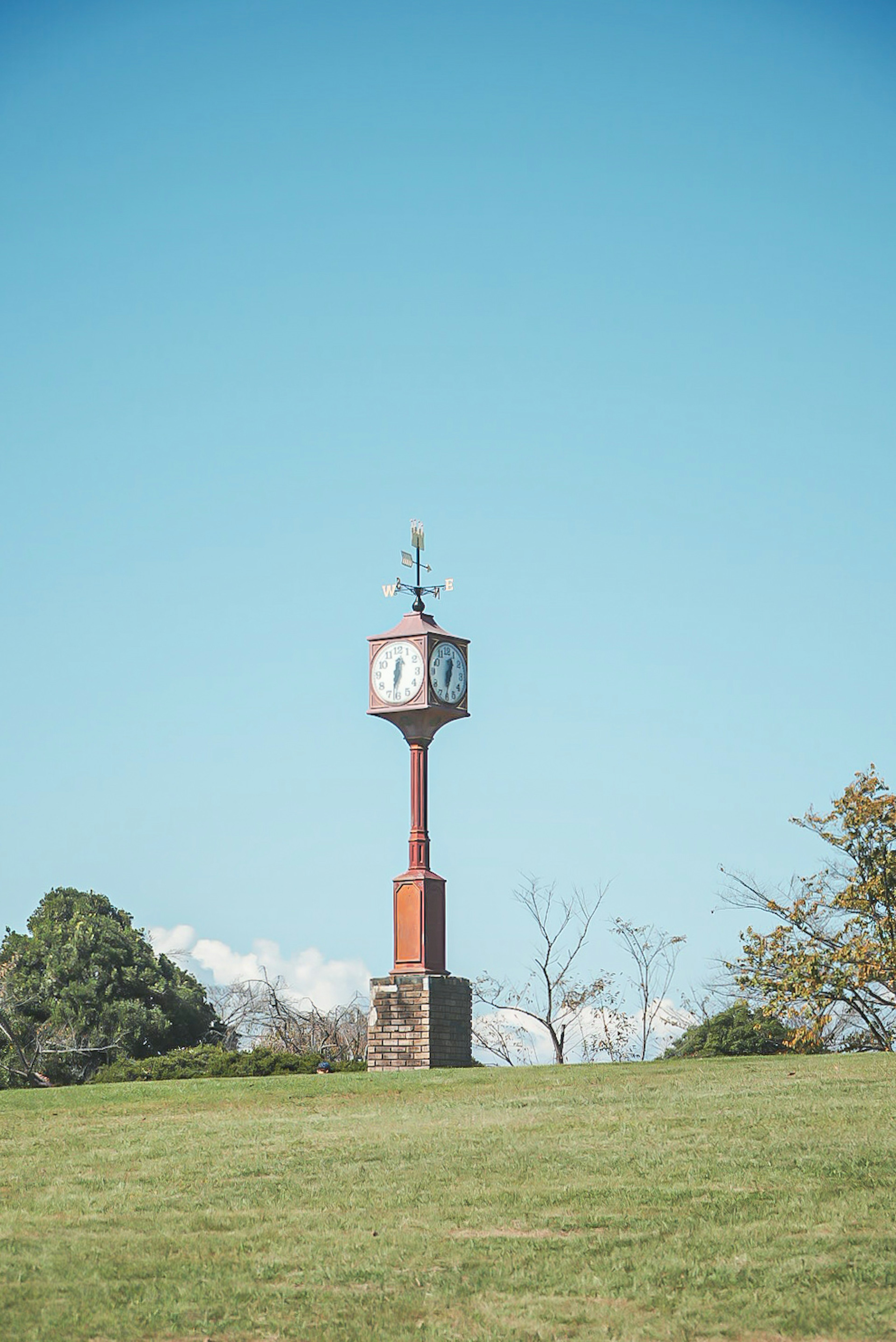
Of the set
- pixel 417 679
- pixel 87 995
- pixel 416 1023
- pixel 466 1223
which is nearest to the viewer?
pixel 466 1223

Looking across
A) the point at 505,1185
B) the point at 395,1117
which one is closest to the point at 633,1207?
the point at 505,1185

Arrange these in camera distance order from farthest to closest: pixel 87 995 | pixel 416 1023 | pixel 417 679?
pixel 87 995 → pixel 417 679 → pixel 416 1023

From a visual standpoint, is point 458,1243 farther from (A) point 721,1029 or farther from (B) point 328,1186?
(A) point 721,1029

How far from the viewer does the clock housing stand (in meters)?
26.2

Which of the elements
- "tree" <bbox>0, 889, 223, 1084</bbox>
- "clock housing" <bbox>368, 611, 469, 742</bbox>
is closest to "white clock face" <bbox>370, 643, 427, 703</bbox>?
"clock housing" <bbox>368, 611, 469, 742</bbox>

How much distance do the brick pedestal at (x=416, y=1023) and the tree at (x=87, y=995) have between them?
29.3 ft

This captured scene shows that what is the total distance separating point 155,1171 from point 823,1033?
18925mm

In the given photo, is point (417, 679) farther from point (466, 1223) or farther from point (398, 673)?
point (466, 1223)

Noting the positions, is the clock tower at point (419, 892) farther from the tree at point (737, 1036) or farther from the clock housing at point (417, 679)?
the tree at point (737, 1036)

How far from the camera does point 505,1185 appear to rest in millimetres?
11320

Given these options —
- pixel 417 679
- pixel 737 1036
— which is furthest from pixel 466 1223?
pixel 737 1036

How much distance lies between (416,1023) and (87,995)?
11315 millimetres

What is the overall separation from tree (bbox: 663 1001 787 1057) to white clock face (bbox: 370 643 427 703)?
7751 mm

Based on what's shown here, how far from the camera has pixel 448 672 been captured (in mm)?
26703
